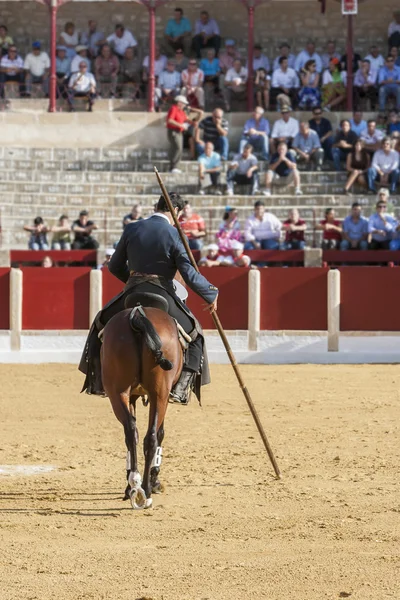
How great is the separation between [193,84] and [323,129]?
2745 millimetres

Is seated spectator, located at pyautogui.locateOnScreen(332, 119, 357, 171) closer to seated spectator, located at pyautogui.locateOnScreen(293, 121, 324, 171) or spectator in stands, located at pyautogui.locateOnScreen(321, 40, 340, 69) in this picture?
seated spectator, located at pyautogui.locateOnScreen(293, 121, 324, 171)

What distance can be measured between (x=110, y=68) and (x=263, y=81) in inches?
113

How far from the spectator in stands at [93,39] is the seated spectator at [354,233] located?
317 inches

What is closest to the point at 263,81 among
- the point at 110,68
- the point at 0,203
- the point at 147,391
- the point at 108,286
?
the point at 110,68

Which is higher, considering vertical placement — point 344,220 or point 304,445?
point 344,220

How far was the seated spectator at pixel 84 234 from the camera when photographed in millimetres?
18531

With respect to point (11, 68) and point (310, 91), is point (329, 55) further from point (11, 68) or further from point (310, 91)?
point (11, 68)

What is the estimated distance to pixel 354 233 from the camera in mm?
18125

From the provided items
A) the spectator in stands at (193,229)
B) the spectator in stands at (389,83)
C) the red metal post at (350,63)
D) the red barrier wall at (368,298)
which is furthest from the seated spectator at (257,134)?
the red barrier wall at (368,298)

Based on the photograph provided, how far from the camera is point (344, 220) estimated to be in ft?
60.1

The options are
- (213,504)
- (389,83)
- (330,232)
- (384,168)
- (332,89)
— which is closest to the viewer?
(213,504)

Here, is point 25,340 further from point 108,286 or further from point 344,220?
point 344,220

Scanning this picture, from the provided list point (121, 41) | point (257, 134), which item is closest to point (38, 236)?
point (257, 134)

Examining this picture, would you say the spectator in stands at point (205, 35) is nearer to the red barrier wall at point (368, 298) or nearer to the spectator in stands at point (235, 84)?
the spectator in stands at point (235, 84)
